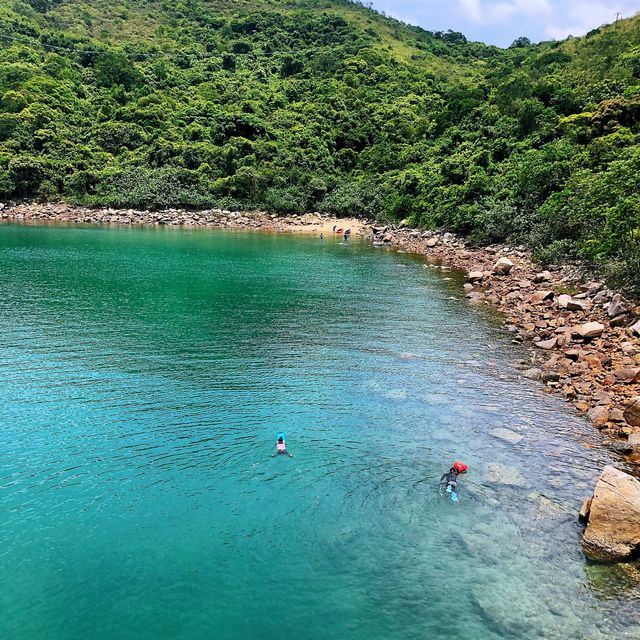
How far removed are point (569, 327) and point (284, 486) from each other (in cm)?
1842

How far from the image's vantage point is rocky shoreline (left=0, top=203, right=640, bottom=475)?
18.0 m

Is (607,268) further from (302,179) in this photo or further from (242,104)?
(242,104)

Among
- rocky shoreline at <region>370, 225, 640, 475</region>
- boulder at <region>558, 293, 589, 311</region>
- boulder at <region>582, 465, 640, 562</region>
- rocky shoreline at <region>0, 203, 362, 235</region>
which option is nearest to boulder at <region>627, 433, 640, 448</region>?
rocky shoreline at <region>370, 225, 640, 475</region>

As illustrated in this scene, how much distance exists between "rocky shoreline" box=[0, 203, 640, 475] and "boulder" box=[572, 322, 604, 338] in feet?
0.13

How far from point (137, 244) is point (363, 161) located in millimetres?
50210

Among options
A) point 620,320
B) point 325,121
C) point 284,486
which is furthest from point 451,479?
point 325,121

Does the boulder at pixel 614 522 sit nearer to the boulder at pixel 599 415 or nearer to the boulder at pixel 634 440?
the boulder at pixel 634 440

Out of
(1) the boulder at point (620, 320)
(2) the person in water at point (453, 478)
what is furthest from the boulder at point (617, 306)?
(2) the person in water at point (453, 478)

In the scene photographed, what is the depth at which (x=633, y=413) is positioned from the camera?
16.9m

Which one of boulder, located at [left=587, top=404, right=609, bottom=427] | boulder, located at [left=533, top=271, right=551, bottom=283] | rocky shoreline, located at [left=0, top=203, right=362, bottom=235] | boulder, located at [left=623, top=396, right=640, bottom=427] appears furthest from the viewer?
rocky shoreline, located at [left=0, top=203, right=362, bottom=235]

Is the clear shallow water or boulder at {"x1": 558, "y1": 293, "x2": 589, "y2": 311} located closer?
the clear shallow water

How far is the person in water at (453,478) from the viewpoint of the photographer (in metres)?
13.6

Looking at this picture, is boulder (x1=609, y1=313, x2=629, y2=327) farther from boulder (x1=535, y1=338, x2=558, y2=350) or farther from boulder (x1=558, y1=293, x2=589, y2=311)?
boulder (x1=558, y1=293, x2=589, y2=311)

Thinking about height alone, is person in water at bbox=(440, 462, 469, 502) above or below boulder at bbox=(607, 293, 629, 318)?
below
